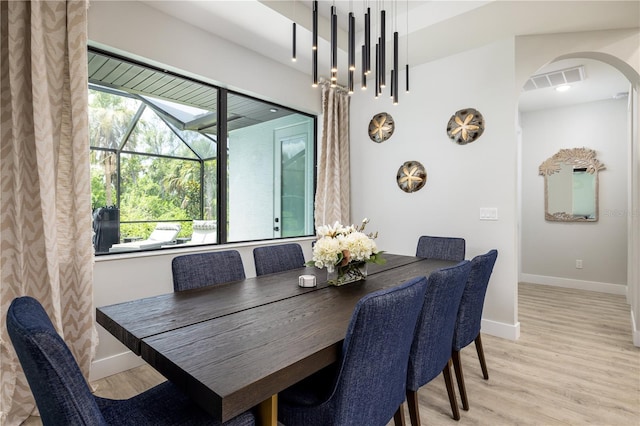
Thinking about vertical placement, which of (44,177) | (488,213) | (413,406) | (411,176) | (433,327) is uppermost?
(411,176)

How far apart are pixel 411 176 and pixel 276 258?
6.64 feet

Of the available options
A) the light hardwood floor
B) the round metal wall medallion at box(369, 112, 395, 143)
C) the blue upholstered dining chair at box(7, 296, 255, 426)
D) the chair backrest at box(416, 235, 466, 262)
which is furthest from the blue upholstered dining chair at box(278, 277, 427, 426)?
the round metal wall medallion at box(369, 112, 395, 143)

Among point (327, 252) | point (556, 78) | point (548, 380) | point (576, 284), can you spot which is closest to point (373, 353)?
point (327, 252)

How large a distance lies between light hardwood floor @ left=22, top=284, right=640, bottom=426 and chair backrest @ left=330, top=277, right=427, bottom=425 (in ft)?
3.05

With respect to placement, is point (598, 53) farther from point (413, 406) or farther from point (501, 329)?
point (413, 406)

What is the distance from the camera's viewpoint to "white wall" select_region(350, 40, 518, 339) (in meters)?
3.16

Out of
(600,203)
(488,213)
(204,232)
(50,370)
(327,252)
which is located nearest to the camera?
(50,370)

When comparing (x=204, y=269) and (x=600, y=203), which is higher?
(x=600, y=203)

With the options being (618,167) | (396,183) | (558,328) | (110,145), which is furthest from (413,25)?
(618,167)

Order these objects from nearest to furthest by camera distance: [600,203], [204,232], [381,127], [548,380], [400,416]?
[400,416]
[548,380]
[204,232]
[381,127]
[600,203]

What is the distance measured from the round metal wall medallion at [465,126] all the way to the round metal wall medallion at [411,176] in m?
0.48

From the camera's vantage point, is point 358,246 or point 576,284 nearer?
point 358,246

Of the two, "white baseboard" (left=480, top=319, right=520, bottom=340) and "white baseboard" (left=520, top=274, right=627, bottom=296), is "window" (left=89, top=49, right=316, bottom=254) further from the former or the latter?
"white baseboard" (left=520, top=274, right=627, bottom=296)

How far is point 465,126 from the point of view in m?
3.39
